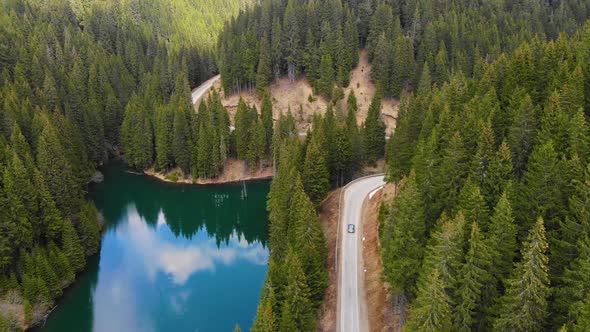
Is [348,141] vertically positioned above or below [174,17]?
below

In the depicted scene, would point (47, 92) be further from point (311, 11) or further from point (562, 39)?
point (562, 39)

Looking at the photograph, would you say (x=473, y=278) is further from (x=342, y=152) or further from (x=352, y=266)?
(x=342, y=152)

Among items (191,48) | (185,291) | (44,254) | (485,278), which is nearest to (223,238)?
(185,291)

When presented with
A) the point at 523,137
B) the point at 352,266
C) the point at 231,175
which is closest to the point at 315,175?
the point at 352,266

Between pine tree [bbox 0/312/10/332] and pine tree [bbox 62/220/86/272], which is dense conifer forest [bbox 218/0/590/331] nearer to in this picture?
pine tree [bbox 62/220/86/272]

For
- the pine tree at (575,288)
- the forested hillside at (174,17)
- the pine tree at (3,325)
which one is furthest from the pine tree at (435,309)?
the forested hillside at (174,17)

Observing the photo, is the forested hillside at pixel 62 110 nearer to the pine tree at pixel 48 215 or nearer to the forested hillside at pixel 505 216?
the pine tree at pixel 48 215
